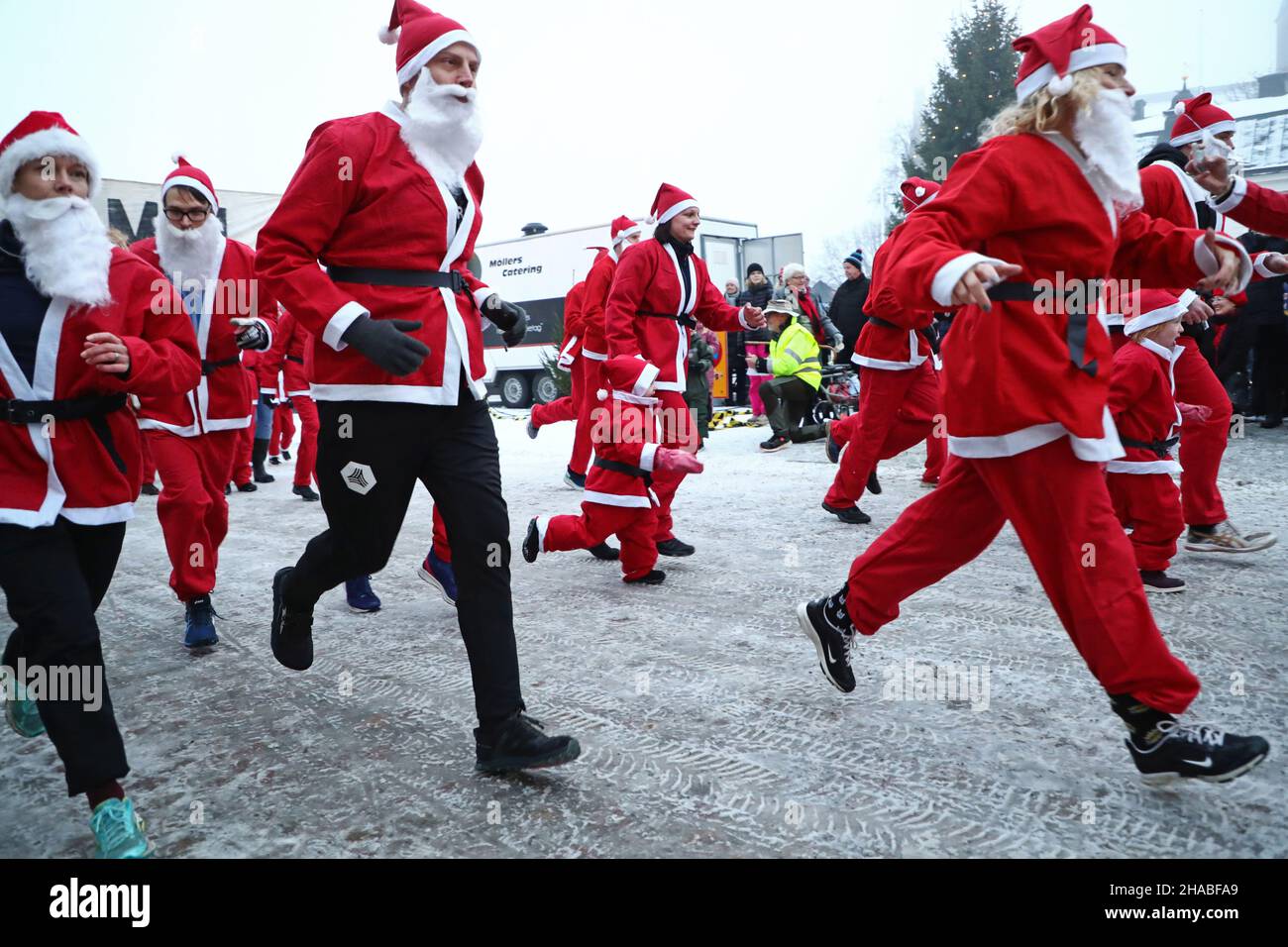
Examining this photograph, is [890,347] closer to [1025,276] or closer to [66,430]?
[1025,276]

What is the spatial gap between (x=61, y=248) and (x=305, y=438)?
6.36 meters

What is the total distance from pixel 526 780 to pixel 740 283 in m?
17.6

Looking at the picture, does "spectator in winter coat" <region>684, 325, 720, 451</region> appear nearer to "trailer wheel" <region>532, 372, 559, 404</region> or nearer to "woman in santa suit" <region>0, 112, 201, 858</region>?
"trailer wheel" <region>532, 372, 559, 404</region>

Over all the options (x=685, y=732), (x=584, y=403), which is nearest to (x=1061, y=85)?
(x=685, y=732)

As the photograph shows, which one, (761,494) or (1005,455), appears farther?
(761,494)

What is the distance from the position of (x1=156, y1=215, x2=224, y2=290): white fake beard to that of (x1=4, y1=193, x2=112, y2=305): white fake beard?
1958 mm

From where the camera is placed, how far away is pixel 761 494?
850cm

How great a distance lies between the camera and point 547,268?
2161 cm

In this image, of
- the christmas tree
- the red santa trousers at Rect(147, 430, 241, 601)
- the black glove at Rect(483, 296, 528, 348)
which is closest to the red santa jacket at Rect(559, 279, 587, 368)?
the red santa trousers at Rect(147, 430, 241, 601)

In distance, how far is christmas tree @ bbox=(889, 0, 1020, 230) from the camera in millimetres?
31188

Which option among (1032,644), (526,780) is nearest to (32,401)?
(526,780)

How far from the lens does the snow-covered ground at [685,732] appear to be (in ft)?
8.38

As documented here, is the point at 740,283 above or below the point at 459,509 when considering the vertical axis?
above

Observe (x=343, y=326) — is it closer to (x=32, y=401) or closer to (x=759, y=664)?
(x=32, y=401)
